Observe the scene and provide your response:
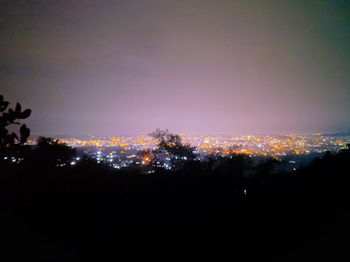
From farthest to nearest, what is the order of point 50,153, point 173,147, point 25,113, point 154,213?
1. point 173,147
2. point 50,153
3. point 154,213
4. point 25,113

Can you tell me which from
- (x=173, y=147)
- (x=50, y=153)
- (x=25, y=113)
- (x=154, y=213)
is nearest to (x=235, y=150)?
(x=173, y=147)

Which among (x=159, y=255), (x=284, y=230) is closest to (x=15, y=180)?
(x=159, y=255)

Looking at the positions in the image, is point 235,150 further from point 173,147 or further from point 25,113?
point 25,113

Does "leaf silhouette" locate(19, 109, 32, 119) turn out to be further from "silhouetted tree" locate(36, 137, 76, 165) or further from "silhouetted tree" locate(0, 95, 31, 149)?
"silhouetted tree" locate(36, 137, 76, 165)

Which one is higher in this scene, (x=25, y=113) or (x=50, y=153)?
(x=25, y=113)

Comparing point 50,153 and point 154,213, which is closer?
point 154,213

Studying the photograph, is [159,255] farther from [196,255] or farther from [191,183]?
[191,183]

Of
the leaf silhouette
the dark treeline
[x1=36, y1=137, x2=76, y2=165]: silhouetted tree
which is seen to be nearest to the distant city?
[x1=36, y1=137, x2=76, y2=165]: silhouetted tree
